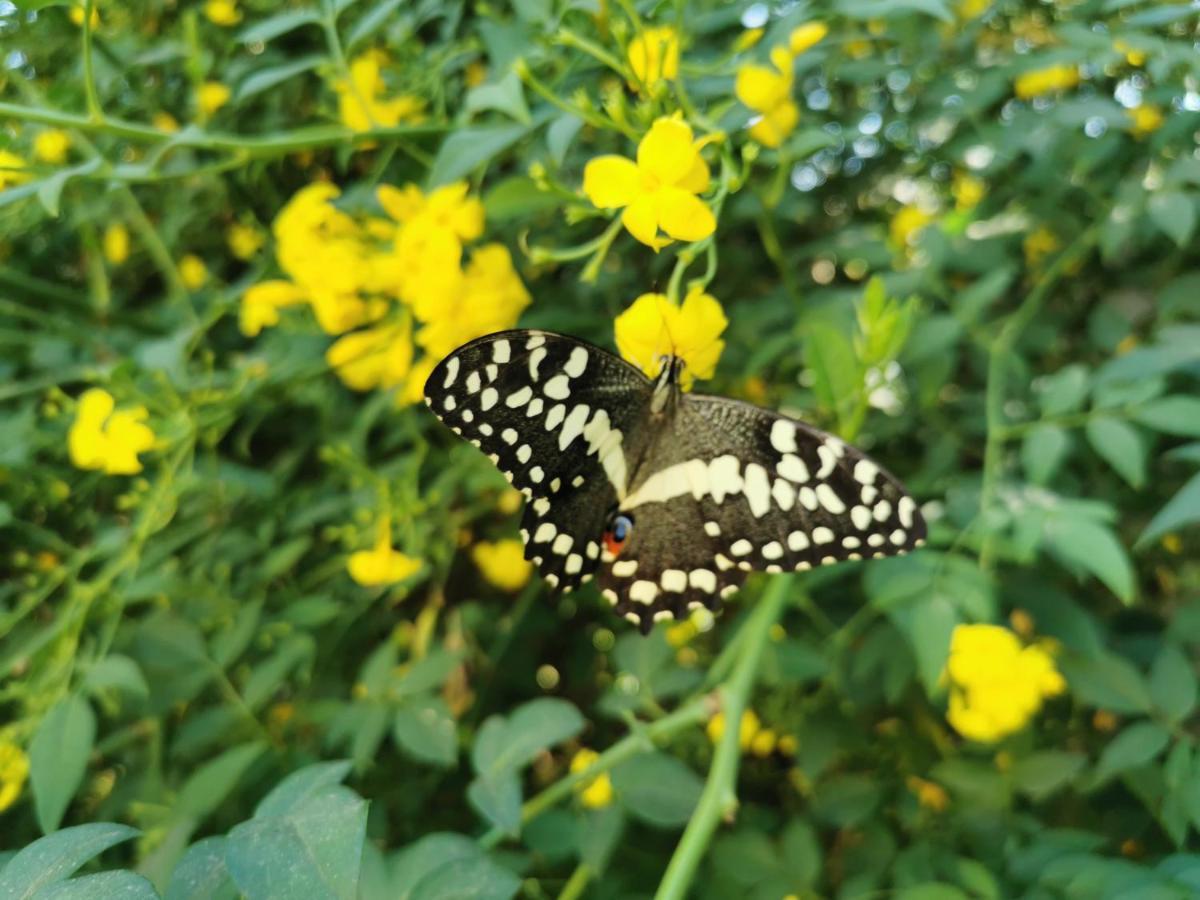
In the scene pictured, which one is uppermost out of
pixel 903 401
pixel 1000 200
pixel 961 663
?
pixel 1000 200

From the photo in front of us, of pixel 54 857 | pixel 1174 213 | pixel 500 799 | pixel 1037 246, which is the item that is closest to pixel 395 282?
pixel 500 799

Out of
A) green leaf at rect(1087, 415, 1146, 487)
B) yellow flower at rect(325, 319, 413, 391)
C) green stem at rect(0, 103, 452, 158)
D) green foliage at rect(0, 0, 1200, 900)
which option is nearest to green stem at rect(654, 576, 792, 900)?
green foliage at rect(0, 0, 1200, 900)

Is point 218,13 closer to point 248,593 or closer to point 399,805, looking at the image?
point 248,593

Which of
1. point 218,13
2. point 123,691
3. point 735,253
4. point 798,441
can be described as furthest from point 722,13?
point 123,691

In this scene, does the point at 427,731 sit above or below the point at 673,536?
below

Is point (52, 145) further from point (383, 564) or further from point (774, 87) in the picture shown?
point (774, 87)

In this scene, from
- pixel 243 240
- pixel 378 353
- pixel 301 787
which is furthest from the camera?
pixel 243 240

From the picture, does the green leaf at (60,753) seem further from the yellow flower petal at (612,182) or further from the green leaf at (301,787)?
the yellow flower petal at (612,182)
